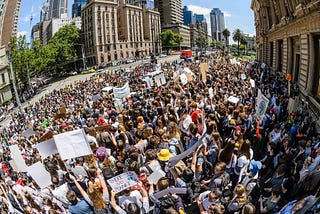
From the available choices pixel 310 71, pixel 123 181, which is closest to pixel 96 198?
pixel 123 181

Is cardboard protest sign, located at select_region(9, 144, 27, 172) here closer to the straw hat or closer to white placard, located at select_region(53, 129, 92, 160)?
white placard, located at select_region(53, 129, 92, 160)

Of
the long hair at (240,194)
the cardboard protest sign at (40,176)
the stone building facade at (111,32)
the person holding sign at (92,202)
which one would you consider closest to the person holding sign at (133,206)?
the person holding sign at (92,202)

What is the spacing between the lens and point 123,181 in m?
5.21

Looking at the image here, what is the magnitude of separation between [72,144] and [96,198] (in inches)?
80.0

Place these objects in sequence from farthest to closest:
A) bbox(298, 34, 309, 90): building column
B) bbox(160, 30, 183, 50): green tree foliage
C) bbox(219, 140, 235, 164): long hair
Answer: bbox(160, 30, 183, 50): green tree foliage < bbox(298, 34, 309, 90): building column < bbox(219, 140, 235, 164): long hair

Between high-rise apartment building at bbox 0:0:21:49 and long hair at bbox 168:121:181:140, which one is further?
high-rise apartment building at bbox 0:0:21:49

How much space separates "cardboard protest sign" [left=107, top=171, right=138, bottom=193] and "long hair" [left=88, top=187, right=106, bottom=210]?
0.29 metres

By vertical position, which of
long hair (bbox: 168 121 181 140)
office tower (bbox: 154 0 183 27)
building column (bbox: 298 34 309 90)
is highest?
office tower (bbox: 154 0 183 27)

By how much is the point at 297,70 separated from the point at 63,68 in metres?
74.3

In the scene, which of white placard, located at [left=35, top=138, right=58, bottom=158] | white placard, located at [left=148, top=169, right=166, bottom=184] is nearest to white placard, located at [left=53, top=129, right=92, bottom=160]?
white placard, located at [left=35, top=138, right=58, bottom=158]

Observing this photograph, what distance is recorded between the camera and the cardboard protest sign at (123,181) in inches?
202

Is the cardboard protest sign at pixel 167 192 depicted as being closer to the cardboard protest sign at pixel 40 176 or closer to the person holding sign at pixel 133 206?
the person holding sign at pixel 133 206

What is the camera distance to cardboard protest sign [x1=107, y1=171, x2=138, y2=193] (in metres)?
5.12

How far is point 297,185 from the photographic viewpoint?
19.0ft
